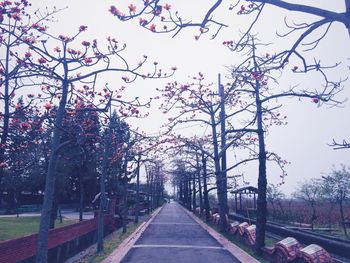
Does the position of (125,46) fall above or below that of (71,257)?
above

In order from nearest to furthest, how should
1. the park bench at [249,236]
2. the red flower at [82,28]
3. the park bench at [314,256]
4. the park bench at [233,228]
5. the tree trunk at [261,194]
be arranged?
1. the red flower at [82,28]
2. the park bench at [314,256]
3. the tree trunk at [261,194]
4. the park bench at [249,236]
5. the park bench at [233,228]

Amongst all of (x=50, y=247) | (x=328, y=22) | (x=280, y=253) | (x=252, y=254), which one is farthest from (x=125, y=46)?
(x=252, y=254)

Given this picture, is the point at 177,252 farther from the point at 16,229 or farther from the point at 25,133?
the point at 16,229

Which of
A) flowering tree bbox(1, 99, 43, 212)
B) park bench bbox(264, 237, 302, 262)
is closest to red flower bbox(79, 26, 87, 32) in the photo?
flowering tree bbox(1, 99, 43, 212)

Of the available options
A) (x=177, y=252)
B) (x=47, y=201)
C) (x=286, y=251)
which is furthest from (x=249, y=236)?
(x=47, y=201)

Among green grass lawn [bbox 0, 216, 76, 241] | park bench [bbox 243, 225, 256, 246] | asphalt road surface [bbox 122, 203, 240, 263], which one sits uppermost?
park bench [bbox 243, 225, 256, 246]

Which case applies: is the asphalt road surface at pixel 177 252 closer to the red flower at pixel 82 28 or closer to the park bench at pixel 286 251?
the park bench at pixel 286 251

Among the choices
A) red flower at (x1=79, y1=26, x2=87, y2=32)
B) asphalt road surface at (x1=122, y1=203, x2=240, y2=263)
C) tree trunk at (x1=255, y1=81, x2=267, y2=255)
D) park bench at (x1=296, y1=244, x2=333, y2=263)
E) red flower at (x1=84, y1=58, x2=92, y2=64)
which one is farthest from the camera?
tree trunk at (x1=255, y1=81, x2=267, y2=255)

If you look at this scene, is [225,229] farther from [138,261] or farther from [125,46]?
[125,46]

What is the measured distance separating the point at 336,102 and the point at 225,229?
14.8 metres

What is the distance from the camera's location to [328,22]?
4.94 metres

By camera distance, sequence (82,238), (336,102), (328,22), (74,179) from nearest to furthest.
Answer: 1. (328,22)
2. (336,102)
3. (82,238)
4. (74,179)

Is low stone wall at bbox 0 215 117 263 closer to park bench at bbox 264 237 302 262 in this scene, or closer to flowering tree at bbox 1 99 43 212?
→ flowering tree at bbox 1 99 43 212

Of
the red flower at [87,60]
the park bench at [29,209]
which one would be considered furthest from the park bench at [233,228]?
the park bench at [29,209]
